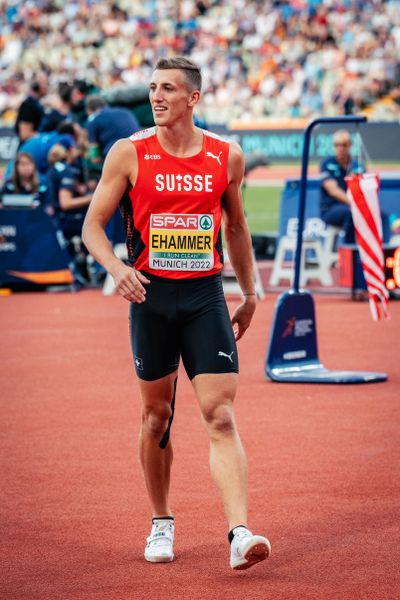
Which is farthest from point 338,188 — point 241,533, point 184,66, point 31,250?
point 241,533

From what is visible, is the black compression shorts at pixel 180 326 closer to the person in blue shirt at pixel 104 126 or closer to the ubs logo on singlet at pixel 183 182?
the ubs logo on singlet at pixel 183 182

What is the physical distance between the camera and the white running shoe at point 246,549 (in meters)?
4.75

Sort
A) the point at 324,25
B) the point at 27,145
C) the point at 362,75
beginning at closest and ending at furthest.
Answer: the point at 27,145 < the point at 362,75 < the point at 324,25

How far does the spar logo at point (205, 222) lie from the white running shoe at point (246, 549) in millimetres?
1193

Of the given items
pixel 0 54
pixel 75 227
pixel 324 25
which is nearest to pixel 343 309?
pixel 75 227

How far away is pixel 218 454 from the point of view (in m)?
5.09

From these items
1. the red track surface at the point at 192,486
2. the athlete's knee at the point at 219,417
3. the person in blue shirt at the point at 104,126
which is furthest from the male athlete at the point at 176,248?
the person in blue shirt at the point at 104,126

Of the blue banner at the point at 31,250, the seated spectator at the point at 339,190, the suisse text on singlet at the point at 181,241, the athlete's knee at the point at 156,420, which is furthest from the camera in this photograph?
the blue banner at the point at 31,250

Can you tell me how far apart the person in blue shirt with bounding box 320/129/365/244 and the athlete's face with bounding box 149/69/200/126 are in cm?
1048

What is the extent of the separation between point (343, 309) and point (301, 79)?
82.0ft

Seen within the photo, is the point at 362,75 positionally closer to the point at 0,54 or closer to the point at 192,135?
the point at 0,54

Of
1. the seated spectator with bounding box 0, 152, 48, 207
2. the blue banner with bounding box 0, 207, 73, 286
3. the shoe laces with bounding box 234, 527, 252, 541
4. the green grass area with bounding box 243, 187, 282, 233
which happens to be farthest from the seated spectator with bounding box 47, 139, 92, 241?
the shoe laces with bounding box 234, 527, 252, 541

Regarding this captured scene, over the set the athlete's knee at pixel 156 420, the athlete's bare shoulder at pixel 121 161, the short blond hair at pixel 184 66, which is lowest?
the athlete's knee at pixel 156 420

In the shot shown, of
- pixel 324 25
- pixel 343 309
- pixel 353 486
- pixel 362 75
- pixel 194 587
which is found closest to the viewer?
pixel 194 587
